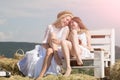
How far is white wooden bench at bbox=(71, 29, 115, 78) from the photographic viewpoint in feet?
26.5

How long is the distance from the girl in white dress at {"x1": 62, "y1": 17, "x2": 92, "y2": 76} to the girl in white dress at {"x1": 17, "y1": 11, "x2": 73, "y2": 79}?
6.6 inches

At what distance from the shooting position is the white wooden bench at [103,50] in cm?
809

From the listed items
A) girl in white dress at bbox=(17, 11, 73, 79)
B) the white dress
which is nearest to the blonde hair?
girl in white dress at bbox=(17, 11, 73, 79)

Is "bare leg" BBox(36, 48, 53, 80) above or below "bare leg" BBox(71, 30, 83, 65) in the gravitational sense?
below

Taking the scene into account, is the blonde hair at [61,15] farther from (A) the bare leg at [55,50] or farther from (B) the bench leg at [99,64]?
(B) the bench leg at [99,64]

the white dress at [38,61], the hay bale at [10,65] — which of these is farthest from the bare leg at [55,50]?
the hay bale at [10,65]

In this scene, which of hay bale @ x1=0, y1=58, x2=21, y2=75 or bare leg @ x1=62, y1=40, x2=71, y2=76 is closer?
bare leg @ x1=62, y1=40, x2=71, y2=76

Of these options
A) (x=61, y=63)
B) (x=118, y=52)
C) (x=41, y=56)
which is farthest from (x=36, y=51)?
(x=118, y=52)

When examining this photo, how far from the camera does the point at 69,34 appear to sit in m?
8.08

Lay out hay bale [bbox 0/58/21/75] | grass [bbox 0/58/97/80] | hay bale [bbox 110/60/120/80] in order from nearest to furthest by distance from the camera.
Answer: grass [bbox 0/58/97/80], hay bale [bbox 110/60/120/80], hay bale [bbox 0/58/21/75]

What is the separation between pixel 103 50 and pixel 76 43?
86 cm

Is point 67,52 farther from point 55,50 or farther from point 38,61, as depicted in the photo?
point 38,61

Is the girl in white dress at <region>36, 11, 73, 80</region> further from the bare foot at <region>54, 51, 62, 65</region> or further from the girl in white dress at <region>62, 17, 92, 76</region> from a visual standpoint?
the girl in white dress at <region>62, 17, 92, 76</region>

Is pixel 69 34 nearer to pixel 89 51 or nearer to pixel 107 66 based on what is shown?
pixel 89 51
